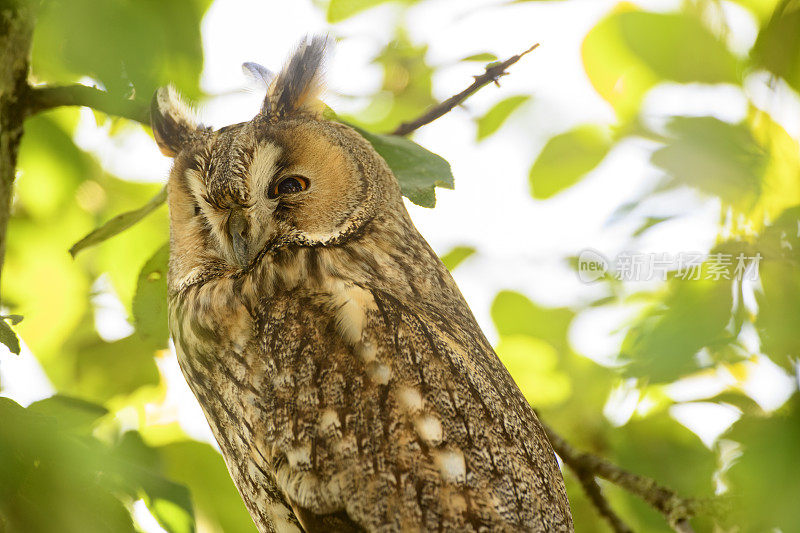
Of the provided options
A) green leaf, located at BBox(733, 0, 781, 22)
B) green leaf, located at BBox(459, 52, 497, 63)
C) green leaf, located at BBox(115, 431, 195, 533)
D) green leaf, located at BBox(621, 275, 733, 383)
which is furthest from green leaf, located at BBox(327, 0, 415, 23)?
green leaf, located at BBox(115, 431, 195, 533)

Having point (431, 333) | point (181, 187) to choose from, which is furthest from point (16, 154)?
point (431, 333)

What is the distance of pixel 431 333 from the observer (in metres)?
1.98

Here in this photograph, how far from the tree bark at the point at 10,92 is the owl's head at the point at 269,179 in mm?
394

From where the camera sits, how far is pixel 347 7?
2488 mm

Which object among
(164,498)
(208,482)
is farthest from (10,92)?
(208,482)

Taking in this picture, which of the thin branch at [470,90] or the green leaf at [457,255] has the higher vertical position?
the thin branch at [470,90]

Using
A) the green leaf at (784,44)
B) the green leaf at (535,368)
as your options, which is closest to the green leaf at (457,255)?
the green leaf at (535,368)

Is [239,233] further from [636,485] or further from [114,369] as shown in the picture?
[636,485]

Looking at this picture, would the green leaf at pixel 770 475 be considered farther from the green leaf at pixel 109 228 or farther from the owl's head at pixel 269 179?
the green leaf at pixel 109 228

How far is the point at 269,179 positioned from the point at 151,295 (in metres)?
0.68

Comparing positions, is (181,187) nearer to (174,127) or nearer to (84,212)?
(174,127)

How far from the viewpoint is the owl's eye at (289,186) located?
7.43 feet

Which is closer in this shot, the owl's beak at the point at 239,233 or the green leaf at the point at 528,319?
the owl's beak at the point at 239,233

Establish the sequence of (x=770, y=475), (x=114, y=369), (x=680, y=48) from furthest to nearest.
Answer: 1. (x=114, y=369)
2. (x=680, y=48)
3. (x=770, y=475)
